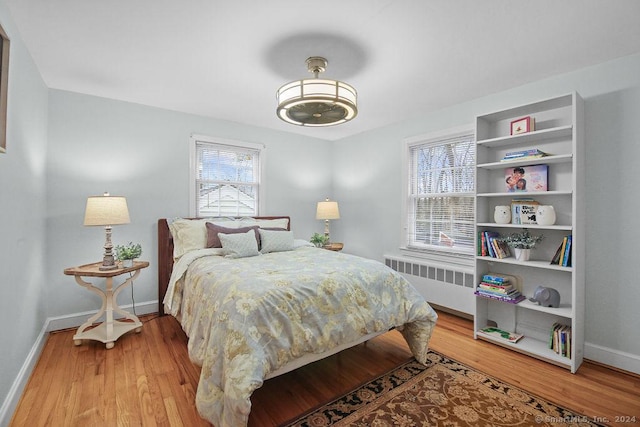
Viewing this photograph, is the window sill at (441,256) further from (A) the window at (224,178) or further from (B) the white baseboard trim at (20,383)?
(B) the white baseboard trim at (20,383)

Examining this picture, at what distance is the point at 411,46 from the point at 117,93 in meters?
2.98

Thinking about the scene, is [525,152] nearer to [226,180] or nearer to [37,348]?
[226,180]

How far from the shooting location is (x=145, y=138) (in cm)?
347

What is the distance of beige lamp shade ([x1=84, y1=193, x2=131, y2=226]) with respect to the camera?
2660 mm

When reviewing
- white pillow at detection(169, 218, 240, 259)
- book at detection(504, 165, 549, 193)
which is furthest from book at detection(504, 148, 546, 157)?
white pillow at detection(169, 218, 240, 259)

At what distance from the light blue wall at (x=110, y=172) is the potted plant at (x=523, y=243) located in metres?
3.46

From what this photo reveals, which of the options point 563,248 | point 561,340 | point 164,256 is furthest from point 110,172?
point 561,340

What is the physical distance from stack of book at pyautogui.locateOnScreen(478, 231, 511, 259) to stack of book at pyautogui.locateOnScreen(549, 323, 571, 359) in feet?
2.32

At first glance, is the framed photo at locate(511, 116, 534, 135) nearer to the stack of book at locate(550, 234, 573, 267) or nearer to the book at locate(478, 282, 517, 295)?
the stack of book at locate(550, 234, 573, 267)

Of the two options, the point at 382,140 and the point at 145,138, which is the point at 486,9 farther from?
the point at 145,138

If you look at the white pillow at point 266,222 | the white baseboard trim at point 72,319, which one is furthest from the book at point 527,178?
the white baseboard trim at point 72,319

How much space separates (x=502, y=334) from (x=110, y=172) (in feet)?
14.4

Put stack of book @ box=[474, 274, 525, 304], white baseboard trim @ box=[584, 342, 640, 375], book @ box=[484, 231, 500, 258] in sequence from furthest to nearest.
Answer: book @ box=[484, 231, 500, 258] < stack of book @ box=[474, 274, 525, 304] < white baseboard trim @ box=[584, 342, 640, 375]

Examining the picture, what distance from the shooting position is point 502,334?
2.78 meters
